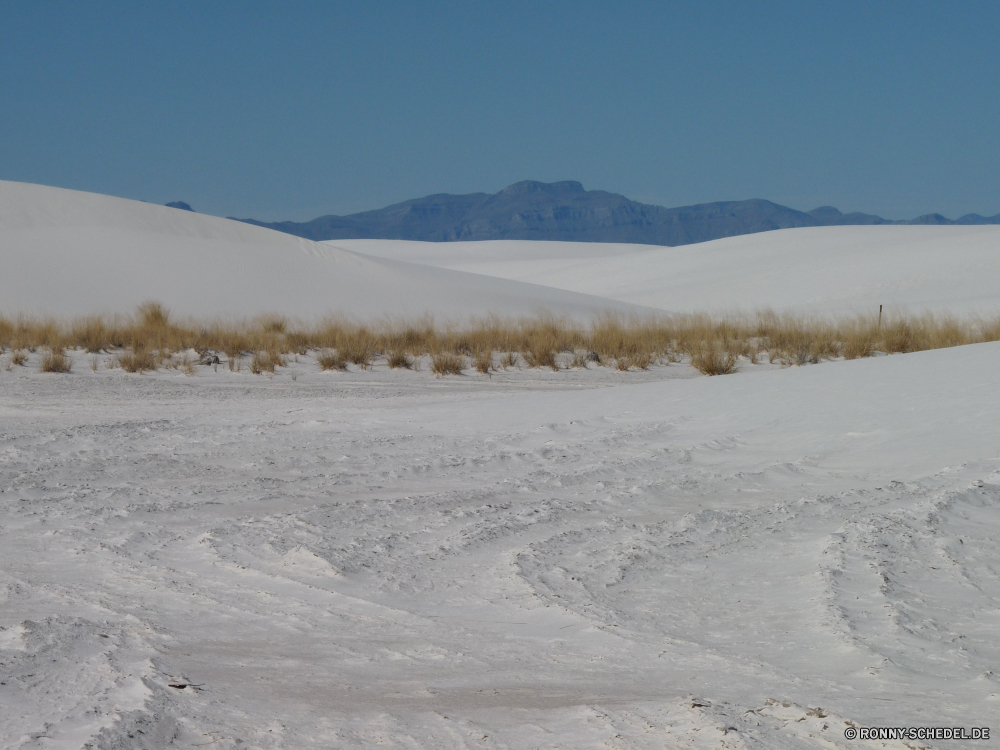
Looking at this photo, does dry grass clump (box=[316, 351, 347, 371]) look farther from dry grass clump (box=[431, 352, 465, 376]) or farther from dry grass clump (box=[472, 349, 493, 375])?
dry grass clump (box=[472, 349, 493, 375])

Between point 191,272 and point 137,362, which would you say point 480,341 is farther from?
point 191,272

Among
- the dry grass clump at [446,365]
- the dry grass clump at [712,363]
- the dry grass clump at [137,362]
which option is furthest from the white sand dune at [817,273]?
the dry grass clump at [137,362]

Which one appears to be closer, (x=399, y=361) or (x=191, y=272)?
(x=399, y=361)

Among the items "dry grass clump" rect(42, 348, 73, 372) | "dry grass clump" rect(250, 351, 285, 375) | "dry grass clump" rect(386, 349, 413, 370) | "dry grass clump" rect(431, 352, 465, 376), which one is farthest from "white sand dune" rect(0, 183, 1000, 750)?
"dry grass clump" rect(386, 349, 413, 370)

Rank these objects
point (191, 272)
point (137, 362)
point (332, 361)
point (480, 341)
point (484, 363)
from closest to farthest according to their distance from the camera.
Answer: point (137, 362), point (332, 361), point (484, 363), point (480, 341), point (191, 272)

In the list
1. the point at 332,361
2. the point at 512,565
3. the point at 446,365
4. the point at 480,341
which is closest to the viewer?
the point at 512,565

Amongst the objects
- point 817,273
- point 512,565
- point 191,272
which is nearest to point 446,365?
point 512,565

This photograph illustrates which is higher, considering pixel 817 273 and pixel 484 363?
pixel 817 273

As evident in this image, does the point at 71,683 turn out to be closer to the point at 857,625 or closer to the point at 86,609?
the point at 86,609

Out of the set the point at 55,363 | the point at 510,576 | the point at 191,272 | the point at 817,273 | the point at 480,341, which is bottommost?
the point at 510,576

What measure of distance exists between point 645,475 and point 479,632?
2661 millimetres

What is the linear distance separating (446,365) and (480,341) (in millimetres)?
2515

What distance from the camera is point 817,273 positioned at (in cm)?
3491

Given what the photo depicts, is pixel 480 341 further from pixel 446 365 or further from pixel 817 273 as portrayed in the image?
pixel 817 273
